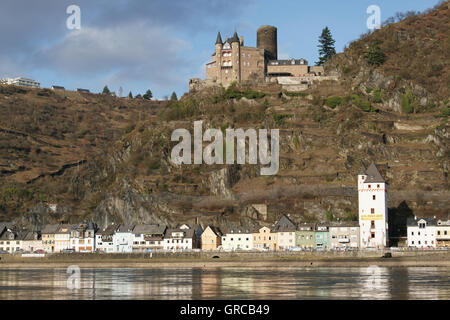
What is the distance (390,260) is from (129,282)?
3128 cm

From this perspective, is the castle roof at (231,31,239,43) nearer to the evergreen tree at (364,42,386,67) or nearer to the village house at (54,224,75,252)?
the evergreen tree at (364,42,386,67)

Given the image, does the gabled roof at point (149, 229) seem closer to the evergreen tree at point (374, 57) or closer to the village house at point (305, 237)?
the village house at point (305, 237)

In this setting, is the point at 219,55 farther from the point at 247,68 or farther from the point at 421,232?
the point at 421,232

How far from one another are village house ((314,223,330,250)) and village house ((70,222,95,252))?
105ft

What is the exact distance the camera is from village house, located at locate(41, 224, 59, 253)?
348 feet

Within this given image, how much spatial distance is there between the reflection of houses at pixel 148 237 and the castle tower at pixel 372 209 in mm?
26719

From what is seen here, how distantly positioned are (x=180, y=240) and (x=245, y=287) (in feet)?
152

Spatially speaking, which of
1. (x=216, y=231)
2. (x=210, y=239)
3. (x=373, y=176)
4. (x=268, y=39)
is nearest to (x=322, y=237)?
(x=373, y=176)

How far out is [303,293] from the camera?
148ft

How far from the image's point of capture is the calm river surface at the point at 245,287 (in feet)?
146

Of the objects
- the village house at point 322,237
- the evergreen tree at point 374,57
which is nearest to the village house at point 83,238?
the village house at point 322,237

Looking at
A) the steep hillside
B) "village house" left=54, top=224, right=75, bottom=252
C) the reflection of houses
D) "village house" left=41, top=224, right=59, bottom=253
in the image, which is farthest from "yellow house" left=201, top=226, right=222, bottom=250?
"village house" left=41, top=224, right=59, bottom=253
